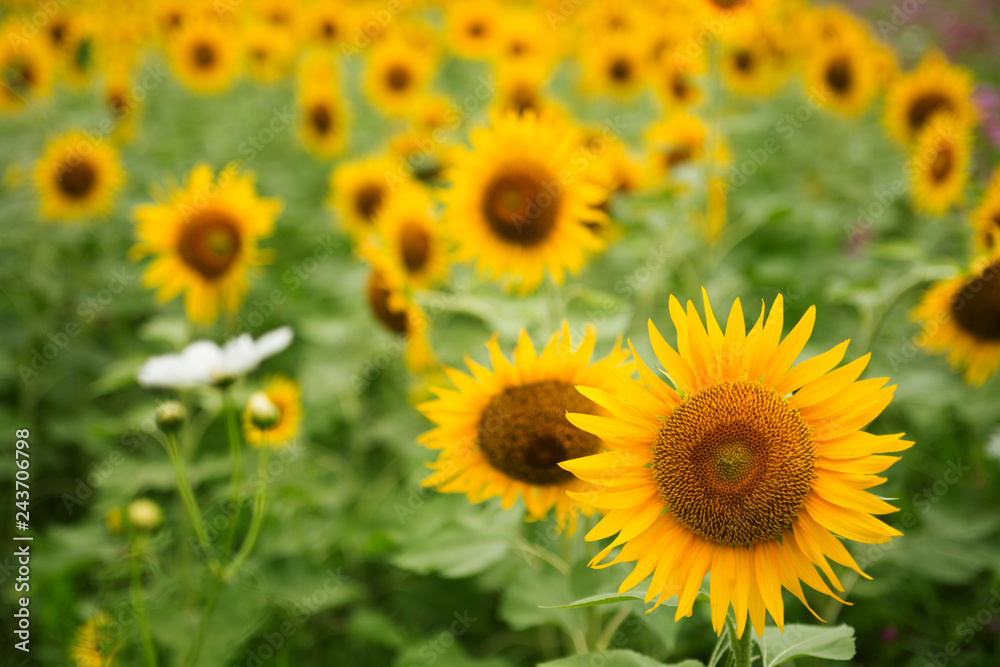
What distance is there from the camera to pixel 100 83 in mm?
5867

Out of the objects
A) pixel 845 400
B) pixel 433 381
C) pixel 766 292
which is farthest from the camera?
pixel 766 292

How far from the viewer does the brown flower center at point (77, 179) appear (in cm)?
417

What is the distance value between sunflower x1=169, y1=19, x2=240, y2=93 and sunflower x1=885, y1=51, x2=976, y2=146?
5.53 m

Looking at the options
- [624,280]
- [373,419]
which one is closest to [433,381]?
[373,419]

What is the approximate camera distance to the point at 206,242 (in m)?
3.20

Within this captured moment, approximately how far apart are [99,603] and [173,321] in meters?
1.30

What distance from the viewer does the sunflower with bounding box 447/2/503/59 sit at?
6168mm

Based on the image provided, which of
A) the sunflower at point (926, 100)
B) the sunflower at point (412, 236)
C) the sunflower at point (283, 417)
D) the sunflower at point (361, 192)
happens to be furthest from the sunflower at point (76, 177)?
the sunflower at point (926, 100)

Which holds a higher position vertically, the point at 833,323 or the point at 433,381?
the point at 833,323

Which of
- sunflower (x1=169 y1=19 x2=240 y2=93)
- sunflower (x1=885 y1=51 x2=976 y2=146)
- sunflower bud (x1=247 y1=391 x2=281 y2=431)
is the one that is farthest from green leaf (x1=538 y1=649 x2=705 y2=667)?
sunflower (x1=169 y1=19 x2=240 y2=93)

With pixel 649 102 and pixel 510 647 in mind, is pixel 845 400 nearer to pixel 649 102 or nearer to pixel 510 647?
pixel 510 647

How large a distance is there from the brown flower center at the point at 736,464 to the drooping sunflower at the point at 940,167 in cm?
281

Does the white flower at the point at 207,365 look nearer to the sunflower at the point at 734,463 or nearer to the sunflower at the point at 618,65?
the sunflower at the point at 734,463

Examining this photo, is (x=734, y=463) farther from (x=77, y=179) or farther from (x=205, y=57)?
(x=205, y=57)
